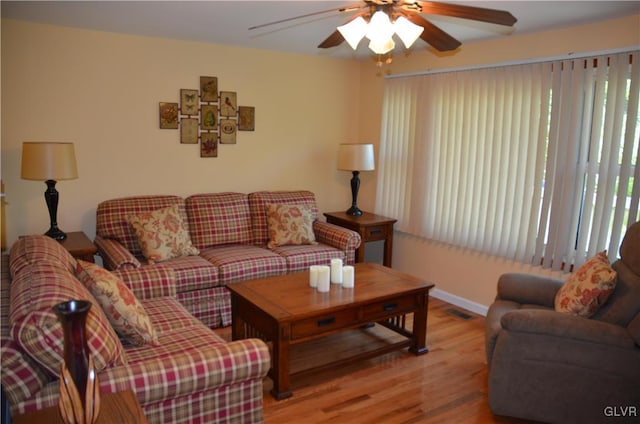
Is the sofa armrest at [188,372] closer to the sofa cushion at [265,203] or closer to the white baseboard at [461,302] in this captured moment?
the sofa cushion at [265,203]

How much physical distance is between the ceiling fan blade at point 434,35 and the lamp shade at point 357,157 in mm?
2383

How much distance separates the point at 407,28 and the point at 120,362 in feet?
6.20

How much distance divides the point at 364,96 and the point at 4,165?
3366 mm

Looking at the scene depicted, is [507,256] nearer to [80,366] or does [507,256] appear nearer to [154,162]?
[154,162]

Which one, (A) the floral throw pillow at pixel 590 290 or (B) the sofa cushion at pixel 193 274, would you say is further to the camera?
(B) the sofa cushion at pixel 193 274

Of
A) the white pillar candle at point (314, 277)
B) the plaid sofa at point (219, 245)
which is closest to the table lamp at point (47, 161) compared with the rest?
the plaid sofa at point (219, 245)

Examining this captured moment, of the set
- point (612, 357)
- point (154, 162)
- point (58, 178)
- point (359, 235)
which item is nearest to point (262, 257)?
point (359, 235)

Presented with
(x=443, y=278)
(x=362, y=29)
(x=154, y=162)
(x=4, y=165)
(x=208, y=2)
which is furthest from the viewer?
(x=443, y=278)

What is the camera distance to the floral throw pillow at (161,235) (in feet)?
12.3

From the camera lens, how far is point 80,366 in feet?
4.49

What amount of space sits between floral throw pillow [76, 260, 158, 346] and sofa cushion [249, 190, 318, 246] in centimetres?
213

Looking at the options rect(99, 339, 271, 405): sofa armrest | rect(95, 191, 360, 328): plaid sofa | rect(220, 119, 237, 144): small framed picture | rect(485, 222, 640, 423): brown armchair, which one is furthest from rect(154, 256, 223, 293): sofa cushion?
rect(485, 222, 640, 423): brown armchair

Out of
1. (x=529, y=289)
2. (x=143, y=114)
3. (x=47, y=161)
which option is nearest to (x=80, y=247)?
(x=47, y=161)

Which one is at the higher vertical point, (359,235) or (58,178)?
(58,178)
